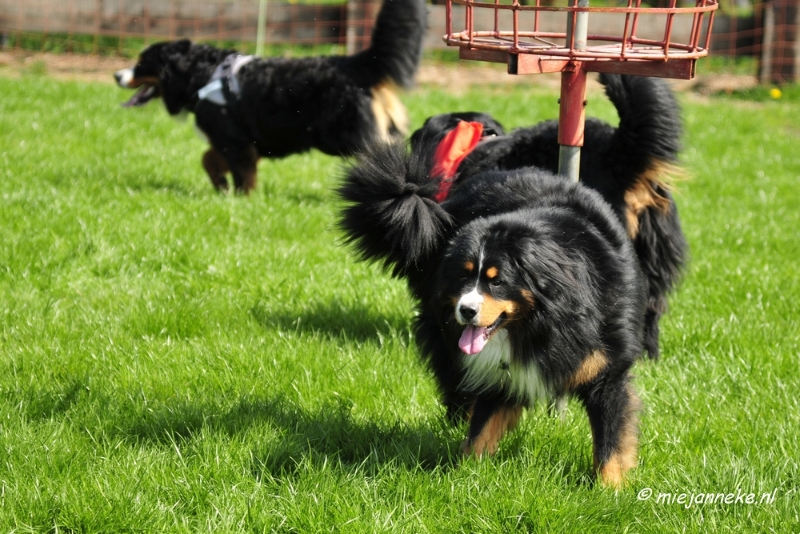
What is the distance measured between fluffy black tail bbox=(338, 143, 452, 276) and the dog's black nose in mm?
485

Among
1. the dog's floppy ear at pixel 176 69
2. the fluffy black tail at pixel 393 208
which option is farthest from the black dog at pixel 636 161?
the dog's floppy ear at pixel 176 69

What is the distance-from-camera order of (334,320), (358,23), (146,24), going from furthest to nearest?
(146,24) → (358,23) → (334,320)

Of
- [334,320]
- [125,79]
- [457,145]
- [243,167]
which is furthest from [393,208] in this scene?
[125,79]

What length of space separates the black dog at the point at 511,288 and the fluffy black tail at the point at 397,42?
3.77m

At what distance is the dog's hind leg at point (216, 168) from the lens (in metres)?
7.67

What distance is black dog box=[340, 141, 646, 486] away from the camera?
9.80 ft

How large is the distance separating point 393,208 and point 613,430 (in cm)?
114

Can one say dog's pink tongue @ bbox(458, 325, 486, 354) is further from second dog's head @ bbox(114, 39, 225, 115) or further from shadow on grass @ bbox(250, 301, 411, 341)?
second dog's head @ bbox(114, 39, 225, 115)

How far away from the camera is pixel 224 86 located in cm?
770

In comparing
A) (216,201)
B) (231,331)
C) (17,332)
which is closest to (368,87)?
(216,201)

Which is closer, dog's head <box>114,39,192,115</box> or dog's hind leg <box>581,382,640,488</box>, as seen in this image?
dog's hind leg <box>581,382,640,488</box>

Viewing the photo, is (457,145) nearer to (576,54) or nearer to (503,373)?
(576,54)

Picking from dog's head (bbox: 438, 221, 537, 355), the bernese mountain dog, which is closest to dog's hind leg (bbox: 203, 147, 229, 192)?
the bernese mountain dog

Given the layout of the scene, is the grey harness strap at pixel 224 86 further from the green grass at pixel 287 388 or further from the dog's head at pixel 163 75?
the green grass at pixel 287 388
